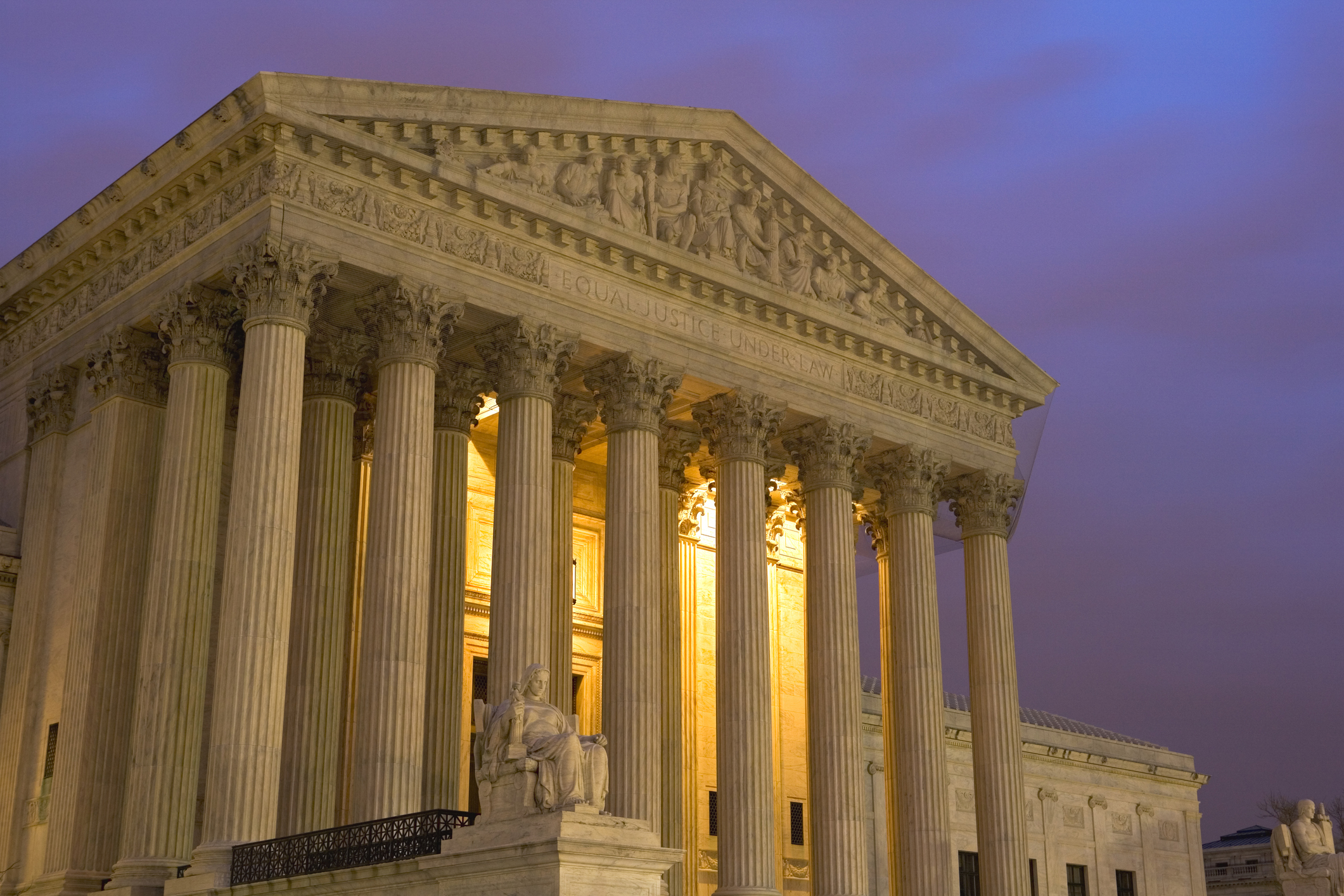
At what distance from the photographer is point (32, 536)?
111 feet

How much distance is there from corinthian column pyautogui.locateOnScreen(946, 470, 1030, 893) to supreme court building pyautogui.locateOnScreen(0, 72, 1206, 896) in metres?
0.10

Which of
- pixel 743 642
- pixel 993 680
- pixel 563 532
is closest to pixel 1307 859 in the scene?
pixel 993 680

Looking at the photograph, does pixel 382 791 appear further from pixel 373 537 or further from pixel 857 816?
pixel 857 816

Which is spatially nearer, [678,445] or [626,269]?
[626,269]

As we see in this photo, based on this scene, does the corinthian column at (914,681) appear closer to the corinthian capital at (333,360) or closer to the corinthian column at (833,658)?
the corinthian column at (833,658)

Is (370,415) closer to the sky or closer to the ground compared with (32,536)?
closer to the sky

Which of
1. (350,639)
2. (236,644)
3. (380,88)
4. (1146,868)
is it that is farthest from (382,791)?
(1146,868)

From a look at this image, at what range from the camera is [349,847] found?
24734 millimetres

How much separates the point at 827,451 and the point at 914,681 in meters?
5.86

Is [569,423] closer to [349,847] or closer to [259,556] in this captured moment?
[259,556]

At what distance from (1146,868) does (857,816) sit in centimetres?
2424

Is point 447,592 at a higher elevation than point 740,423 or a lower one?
lower

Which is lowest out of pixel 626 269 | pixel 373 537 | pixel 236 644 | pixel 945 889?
pixel 945 889

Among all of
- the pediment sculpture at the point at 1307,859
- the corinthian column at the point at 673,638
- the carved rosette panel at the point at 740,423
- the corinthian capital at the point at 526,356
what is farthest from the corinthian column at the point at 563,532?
the pediment sculpture at the point at 1307,859
